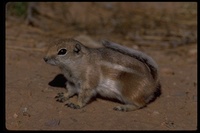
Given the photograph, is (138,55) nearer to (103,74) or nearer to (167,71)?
(103,74)

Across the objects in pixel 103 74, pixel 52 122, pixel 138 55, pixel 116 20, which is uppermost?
pixel 116 20

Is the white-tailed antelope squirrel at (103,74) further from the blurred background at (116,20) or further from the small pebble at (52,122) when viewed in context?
the blurred background at (116,20)

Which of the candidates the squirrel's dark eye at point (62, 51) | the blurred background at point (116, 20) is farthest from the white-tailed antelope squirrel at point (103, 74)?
the blurred background at point (116, 20)

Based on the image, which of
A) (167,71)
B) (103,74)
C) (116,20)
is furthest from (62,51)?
(116,20)

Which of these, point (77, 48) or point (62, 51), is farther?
point (77, 48)

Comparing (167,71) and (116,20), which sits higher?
(116,20)

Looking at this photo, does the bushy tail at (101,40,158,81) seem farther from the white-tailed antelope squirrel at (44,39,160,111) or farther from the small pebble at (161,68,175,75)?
the small pebble at (161,68,175,75)

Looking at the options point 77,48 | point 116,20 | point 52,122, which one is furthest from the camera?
point 116,20
